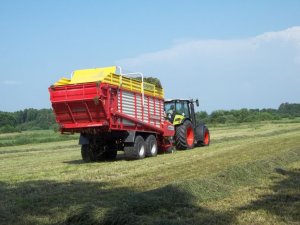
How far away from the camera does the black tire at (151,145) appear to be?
51.8 ft

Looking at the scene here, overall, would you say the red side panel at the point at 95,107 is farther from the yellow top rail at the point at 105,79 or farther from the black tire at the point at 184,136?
the black tire at the point at 184,136

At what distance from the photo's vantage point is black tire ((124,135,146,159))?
48.2 ft

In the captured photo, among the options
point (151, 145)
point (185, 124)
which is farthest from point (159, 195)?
point (185, 124)

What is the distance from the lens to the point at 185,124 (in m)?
18.6

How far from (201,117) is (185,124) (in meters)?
51.8

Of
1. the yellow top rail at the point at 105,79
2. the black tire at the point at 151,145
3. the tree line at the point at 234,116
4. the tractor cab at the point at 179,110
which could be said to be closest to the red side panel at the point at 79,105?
the yellow top rail at the point at 105,79

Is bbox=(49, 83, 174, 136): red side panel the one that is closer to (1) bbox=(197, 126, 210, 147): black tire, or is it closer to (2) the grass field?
(2) the grass field

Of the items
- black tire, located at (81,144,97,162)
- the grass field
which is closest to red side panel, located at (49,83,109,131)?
black tire, located at (81,144,97,162)

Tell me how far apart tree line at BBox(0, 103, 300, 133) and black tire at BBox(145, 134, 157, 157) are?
2608 cm

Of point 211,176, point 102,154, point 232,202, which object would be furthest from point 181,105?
point 232,202

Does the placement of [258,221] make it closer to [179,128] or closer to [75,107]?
[75,107]

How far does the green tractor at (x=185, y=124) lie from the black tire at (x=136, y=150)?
3.29m

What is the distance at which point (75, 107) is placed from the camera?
45.6 ft

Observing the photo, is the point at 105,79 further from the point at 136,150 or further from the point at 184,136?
the point at 184,136
